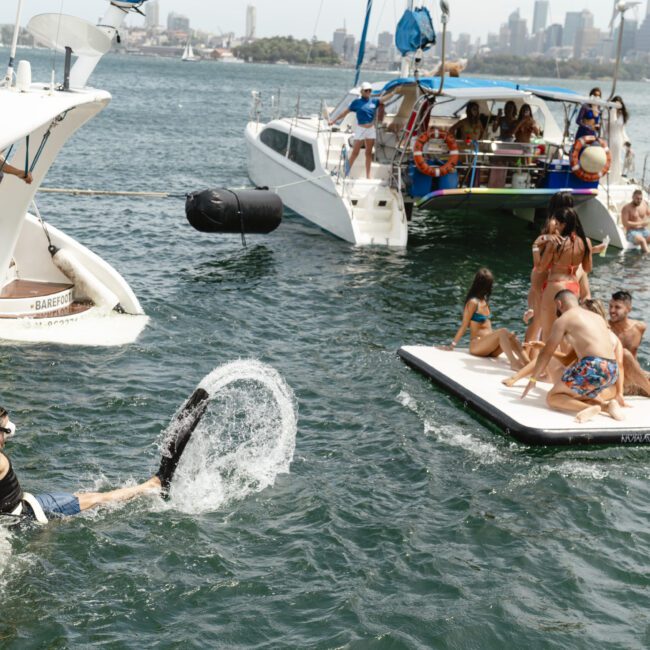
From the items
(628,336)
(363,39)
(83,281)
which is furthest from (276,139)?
(628,336)

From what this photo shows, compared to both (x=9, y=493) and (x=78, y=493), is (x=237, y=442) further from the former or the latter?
(x=9, y=493)

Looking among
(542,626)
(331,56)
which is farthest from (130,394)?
(331,56)

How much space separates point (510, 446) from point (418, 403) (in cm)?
152

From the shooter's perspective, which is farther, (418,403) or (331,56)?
(331,56)

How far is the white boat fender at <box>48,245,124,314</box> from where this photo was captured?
574 inches

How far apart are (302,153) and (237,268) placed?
532 centimetres

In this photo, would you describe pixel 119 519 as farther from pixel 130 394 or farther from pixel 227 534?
pixel 130 394

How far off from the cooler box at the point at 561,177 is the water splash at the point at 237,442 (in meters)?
9.99

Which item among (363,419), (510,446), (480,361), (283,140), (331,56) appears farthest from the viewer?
(331,56)

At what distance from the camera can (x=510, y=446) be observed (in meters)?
10.8

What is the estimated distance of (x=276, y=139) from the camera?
24.7 m

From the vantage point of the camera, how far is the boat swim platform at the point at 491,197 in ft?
65.1

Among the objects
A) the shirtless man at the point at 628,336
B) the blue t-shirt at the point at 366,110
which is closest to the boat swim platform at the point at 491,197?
the blue t-shirt at the point at 366,110

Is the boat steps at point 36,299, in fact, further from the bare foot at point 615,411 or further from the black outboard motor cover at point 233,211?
the bare foot at point 615,411
